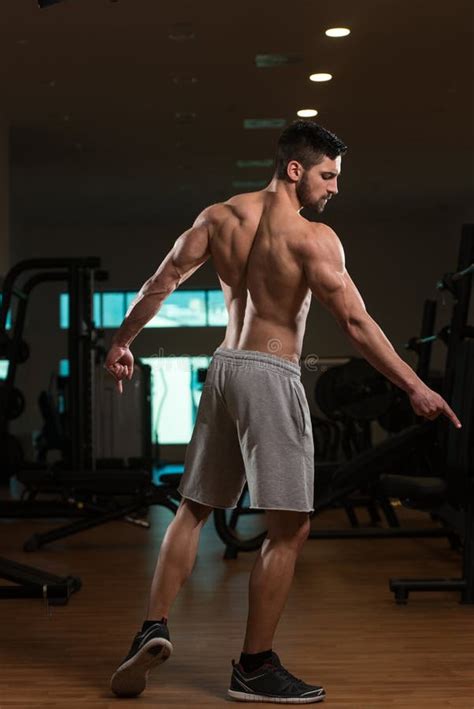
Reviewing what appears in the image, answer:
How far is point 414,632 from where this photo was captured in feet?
11.3

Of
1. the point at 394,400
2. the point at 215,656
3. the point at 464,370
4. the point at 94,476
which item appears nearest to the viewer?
the point at 215,656

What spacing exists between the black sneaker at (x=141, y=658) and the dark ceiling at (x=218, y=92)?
3.95 m

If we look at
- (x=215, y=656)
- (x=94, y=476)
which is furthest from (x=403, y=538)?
(x=215, y=656)

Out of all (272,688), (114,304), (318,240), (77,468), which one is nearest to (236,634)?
(272,688)

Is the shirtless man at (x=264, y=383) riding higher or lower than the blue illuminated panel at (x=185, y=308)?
higher

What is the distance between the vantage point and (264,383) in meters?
2.69

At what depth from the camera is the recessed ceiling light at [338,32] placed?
6238mm

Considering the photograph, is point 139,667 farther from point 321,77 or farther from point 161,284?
point 321,77

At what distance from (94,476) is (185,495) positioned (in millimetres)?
2936

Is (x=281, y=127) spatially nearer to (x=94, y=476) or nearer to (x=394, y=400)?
(x=394, y=400)

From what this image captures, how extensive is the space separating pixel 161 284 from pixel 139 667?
37.0 inches

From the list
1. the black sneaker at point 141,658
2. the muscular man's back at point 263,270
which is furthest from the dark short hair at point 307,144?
the black sneaker at point 141,658

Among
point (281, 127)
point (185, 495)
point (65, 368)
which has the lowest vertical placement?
point (65, 368)

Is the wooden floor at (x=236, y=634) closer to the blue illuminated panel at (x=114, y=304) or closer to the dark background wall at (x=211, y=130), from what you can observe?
the dark background wall at (x=211, y=130)
